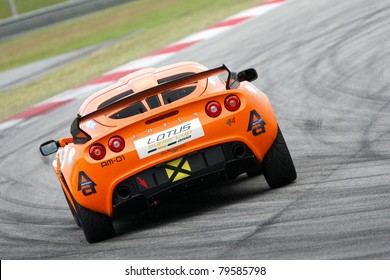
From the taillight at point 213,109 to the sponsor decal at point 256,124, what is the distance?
25 centimetres

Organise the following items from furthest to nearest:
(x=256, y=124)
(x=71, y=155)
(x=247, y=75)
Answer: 1. (x=247, y=75)
2. (x=71, y=155)
3. (x=256, y=124)

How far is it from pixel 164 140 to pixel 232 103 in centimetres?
60

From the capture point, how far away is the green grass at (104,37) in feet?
65.3

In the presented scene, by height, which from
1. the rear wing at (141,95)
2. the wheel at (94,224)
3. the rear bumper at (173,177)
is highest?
the rear wing at (141,95)

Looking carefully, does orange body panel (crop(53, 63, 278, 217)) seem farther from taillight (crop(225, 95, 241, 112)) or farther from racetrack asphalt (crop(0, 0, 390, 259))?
racetrack asphalt (crop(0, 0, 390, 259))

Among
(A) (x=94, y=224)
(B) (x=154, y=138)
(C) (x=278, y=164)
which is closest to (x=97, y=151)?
(B) (x=154, y=138)

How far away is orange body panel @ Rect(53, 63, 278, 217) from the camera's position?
695 centimetres

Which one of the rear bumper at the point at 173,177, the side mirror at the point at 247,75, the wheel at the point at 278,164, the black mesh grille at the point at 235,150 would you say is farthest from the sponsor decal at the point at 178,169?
the side mirror at the point at 247,75

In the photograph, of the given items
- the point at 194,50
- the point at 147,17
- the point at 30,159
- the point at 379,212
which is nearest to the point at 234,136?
the point at 379,212

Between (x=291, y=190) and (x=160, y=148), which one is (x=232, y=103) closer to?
(x=160, y=148)

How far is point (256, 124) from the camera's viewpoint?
7.15 meters

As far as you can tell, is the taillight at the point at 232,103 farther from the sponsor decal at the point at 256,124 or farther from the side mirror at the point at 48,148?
the side mirror at the point at 48,148

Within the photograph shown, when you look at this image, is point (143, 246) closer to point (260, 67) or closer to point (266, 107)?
point (266, 107)

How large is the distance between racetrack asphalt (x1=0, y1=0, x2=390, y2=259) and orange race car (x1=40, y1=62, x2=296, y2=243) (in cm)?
28
